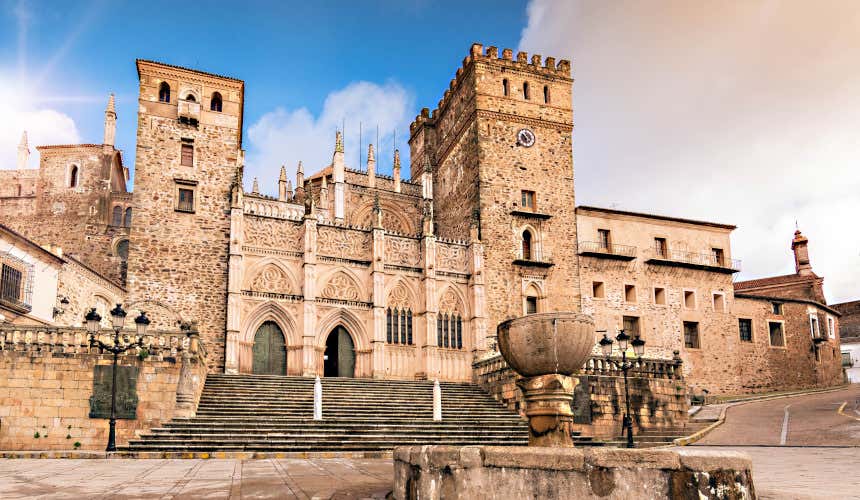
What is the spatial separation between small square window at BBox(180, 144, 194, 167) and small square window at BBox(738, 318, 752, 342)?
30.7 m

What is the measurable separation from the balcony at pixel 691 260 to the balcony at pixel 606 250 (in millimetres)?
1280

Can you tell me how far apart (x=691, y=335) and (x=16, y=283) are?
32.3 meters

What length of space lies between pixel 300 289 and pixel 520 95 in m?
16.4

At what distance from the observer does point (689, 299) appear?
127 ft

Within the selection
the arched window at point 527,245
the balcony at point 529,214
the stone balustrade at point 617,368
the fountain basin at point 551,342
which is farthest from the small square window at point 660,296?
the fountain basin at point 551,342

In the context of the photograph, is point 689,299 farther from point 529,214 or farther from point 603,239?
point 529,214

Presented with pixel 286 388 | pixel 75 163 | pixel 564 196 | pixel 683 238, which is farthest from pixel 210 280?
pixel 683 238

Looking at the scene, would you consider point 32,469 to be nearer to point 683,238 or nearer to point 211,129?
point 211,129

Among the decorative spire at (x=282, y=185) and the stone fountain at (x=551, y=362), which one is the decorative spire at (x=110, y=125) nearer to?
the decorative spire at (x=282, y=185)

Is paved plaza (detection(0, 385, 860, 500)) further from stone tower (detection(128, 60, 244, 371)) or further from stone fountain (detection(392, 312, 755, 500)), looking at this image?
stone tower (detection(128, 60, 244, 371))

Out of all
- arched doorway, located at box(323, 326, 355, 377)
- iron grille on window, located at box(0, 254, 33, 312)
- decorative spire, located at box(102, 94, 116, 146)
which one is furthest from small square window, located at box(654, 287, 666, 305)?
decorative spire, located at box(102, 94, 116, 146)

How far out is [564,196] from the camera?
37500mm

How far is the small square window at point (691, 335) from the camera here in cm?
3772

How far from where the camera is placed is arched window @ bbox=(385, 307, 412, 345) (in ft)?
106
